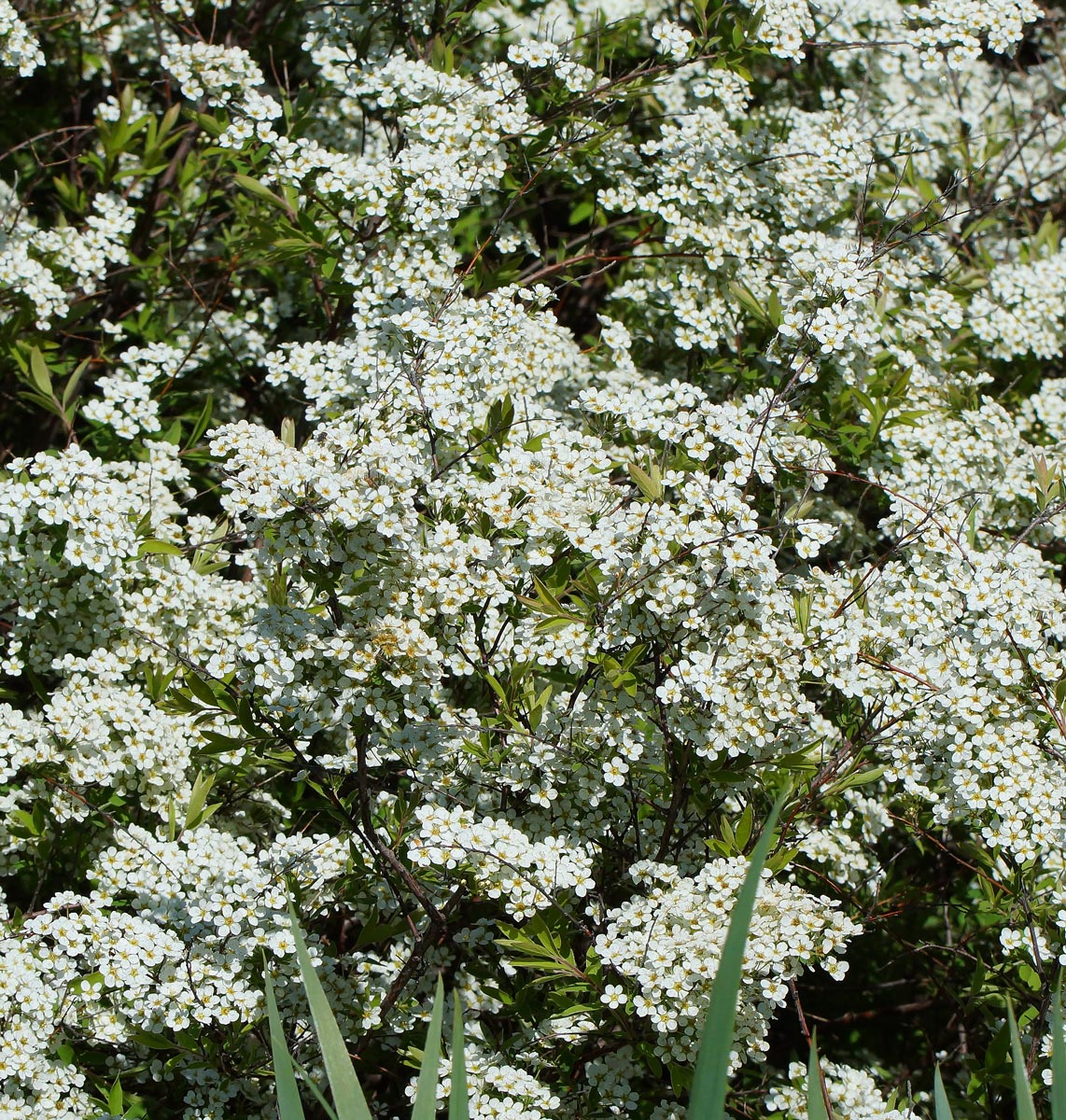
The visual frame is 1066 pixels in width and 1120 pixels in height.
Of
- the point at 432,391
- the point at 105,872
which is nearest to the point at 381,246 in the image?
the point at 432,391

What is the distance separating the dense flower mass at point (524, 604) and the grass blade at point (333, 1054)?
587mm

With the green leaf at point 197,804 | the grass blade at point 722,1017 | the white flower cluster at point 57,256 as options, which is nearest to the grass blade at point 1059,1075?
the grass blade at point 722,1017

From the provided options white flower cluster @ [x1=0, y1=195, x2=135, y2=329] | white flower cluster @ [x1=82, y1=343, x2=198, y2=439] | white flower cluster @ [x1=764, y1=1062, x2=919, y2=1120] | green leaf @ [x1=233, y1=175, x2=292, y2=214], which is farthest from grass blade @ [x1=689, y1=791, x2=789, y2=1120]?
white flower cluster @ [x1=0, y1=195, x2=135, y2=329]

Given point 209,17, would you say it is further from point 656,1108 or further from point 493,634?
point 656,1108

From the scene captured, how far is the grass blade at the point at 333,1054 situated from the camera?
2109mm

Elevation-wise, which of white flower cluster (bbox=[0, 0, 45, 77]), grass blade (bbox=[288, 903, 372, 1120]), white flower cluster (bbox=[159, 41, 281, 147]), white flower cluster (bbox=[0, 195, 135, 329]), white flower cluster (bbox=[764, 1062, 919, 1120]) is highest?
white flower cluster (bbox=[0, 0, 45, 77])

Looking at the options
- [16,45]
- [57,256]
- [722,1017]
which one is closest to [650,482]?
[722,1017]

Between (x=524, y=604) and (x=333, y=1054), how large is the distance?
44.4 inches

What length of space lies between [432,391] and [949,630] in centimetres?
142

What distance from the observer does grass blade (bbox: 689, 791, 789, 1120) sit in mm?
1874

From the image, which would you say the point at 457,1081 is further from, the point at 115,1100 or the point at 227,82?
the point at 227,82

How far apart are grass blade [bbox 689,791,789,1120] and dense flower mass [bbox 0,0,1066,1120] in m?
0.66

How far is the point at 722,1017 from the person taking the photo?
6.15 ft

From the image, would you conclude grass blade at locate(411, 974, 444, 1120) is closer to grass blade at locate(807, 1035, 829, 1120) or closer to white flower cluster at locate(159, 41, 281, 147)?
grass blade at locate(807, 1035, 829, 1120)
